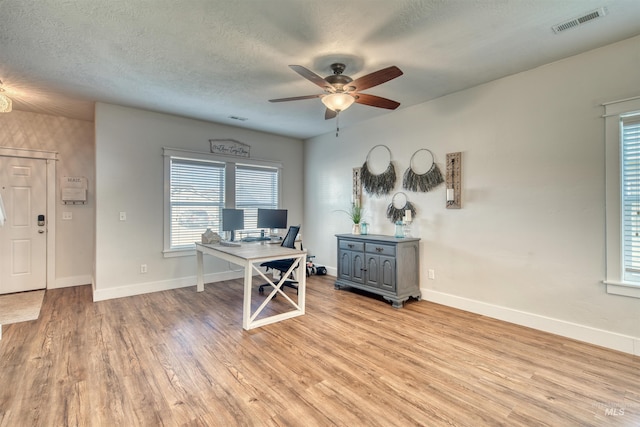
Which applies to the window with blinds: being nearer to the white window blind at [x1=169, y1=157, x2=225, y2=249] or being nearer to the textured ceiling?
the textured ceiling

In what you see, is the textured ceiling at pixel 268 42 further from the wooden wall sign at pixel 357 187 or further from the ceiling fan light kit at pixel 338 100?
the wooden wall sign at pixel 357 187

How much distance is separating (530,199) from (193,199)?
4.54 metres

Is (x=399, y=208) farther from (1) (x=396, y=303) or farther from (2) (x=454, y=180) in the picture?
(1) (x=396, y=303)

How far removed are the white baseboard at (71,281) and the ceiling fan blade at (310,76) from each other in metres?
4.81

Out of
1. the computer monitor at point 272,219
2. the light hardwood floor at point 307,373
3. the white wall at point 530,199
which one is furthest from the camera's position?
the computer monitor at point 272,219

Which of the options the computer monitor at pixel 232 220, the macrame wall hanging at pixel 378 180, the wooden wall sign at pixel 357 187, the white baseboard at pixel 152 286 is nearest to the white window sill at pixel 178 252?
the white baseboard at pixel 152 286

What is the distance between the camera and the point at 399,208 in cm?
435

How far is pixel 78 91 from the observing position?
3613 millimetres

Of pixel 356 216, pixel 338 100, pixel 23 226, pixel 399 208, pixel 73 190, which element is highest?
pixel 338 100

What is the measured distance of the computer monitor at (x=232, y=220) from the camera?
15.4 feet

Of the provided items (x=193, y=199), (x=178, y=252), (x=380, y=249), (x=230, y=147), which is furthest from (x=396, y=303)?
(x=230, y=147)

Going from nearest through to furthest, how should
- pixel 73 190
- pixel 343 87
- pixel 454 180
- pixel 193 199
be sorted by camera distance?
1. pixel 343 87
2. pixel 454 180
3. pixel 73 190
4. pixel 193 199

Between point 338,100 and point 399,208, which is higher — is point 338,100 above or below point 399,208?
above

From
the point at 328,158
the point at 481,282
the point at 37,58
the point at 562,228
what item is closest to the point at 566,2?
the point at 562,228
